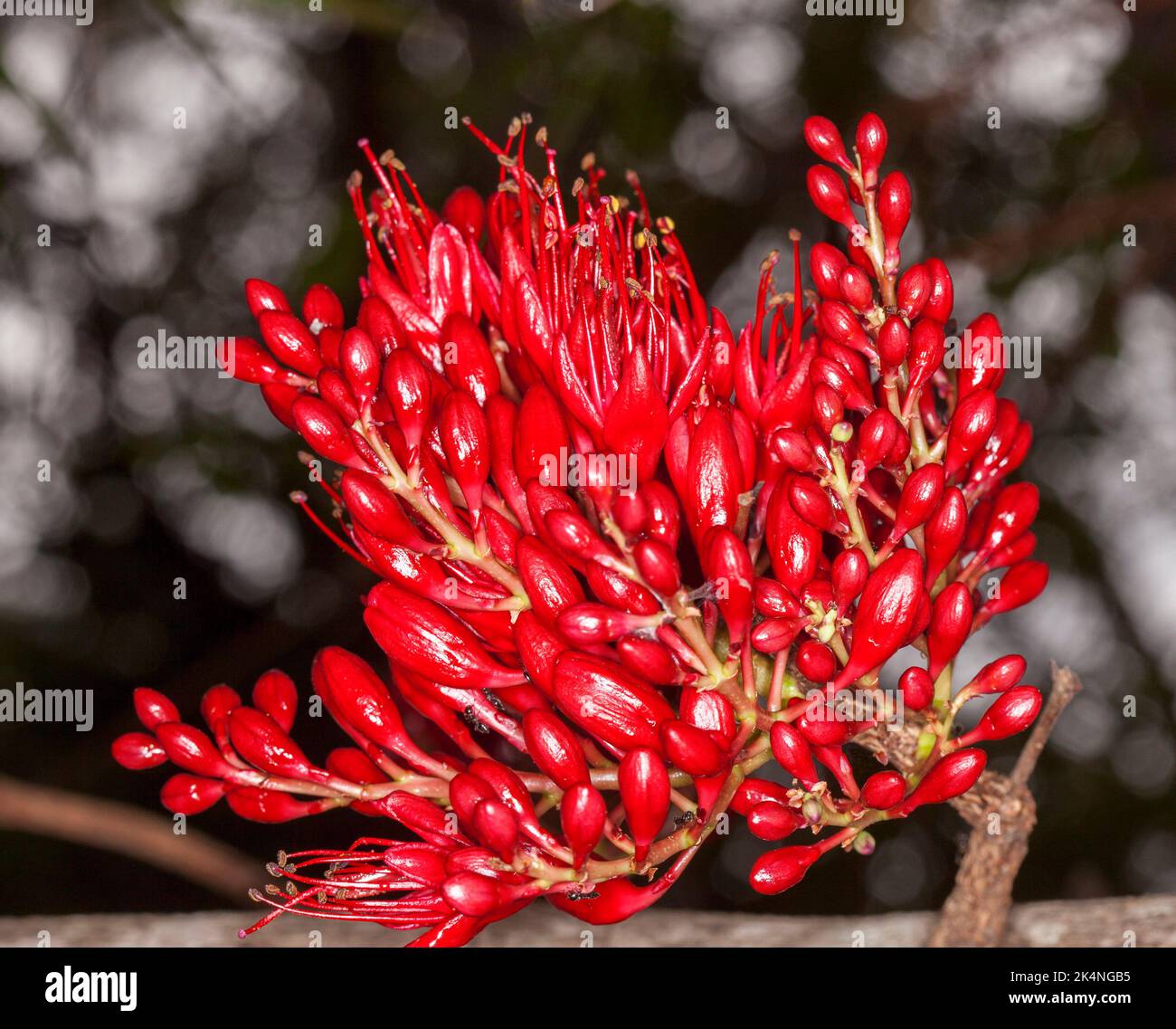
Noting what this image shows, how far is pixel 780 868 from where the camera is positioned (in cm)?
65

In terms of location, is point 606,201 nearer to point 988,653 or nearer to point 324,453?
point 324,453

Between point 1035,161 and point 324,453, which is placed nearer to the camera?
point 324,453

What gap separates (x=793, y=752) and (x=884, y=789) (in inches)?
2.0

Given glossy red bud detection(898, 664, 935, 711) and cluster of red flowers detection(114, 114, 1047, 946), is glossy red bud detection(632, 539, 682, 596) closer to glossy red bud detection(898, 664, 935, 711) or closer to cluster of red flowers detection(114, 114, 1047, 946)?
cluster of red flowers detection(114, 114, 1047, 946)

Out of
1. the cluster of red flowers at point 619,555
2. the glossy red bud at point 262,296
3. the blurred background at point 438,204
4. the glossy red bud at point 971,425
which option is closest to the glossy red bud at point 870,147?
the cluster of red flowers at point 619,555

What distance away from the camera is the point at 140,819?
3.95ft

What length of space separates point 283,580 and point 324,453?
1089 millimetres

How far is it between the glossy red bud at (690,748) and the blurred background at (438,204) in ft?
3.05

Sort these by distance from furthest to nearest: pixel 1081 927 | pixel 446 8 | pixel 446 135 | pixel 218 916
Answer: pixel 446 8
pixel 446 135
pixel 218 916
pixel 1081 927

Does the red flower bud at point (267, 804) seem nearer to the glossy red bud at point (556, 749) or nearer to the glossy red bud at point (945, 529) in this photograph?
the glossy red bud at point (556, 749)

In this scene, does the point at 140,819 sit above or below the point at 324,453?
below

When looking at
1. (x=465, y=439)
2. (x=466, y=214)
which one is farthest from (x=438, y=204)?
(x=465, y=439)

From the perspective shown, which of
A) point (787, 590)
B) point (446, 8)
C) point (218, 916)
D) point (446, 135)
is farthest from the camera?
point (446, 8)

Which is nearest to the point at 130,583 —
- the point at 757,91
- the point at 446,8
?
the point at 446,8
